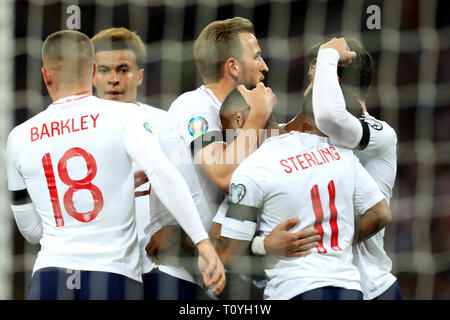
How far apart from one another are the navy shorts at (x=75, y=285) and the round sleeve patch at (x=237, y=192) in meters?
0.49

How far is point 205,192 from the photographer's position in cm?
299

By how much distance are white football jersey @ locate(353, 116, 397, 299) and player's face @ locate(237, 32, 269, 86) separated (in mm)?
498

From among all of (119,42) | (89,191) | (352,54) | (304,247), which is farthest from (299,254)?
(119,42)

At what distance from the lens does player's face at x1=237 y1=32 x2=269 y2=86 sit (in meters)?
3.21

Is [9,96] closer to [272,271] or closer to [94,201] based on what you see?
[94,201]

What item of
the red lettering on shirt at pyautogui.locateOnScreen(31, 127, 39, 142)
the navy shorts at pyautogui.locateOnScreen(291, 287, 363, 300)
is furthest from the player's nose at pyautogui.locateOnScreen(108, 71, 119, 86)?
the navy shorts at pyautogui.locateOnScreen(291, 287, 363, 300)

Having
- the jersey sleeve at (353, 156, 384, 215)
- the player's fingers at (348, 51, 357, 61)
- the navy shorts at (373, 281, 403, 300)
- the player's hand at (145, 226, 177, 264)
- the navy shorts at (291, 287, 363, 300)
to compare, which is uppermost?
the player's fingers at (348, 51, 357, 61)

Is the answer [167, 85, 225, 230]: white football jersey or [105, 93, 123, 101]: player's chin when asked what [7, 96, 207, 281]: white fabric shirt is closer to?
[167, 85, 225, 230]: white football jersey

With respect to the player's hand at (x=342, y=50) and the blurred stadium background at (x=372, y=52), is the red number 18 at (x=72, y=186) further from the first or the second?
the blurred stadium background at (x=372, y=52)

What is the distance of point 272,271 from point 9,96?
1.56m

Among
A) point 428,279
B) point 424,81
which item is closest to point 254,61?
point 424,81

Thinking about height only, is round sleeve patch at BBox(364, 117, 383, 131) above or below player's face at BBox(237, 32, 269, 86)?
below

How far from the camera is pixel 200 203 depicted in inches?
117

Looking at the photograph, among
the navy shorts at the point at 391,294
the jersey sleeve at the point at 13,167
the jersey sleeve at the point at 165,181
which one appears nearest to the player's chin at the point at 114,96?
the jersey sleeve at the point at 13,167
